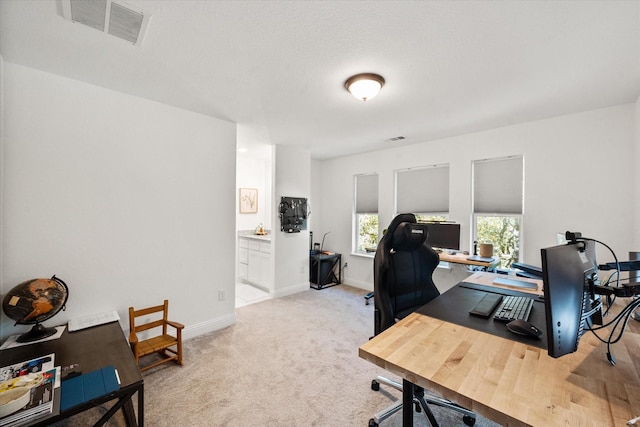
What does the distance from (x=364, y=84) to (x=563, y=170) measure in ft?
8.47

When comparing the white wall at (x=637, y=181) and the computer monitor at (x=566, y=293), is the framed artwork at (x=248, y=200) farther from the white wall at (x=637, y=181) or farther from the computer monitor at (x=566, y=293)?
the white wall at (x=637, y=181)

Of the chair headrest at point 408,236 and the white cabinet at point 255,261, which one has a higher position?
the chair headrest at point 408,236

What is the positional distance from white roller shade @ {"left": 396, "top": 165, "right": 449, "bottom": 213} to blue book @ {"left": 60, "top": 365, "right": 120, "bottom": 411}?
13.5 feet

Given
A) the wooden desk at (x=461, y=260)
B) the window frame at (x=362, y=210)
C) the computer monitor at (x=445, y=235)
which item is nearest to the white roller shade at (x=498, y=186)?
the computer monitor at (x=445, y=235)

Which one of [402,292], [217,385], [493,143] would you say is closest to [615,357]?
[402,292]

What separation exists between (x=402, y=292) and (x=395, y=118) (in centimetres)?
214

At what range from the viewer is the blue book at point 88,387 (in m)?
1.35

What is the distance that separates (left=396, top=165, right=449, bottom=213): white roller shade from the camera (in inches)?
164

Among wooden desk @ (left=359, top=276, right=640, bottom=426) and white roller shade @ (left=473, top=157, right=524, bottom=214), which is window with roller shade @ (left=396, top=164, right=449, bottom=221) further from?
wooden desk @ (left=359, top=276, right=640, bottom=426)

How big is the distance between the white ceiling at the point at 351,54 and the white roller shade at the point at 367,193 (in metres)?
2.07

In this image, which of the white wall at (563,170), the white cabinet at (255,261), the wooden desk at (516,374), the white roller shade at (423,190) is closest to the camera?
the wooden desk at (516,374)

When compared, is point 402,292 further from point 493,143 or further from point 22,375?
point 493,143

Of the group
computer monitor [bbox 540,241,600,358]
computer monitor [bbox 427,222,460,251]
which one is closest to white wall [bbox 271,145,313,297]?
computer monitor [bbox 427,222,460,251]

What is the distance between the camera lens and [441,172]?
418cm
